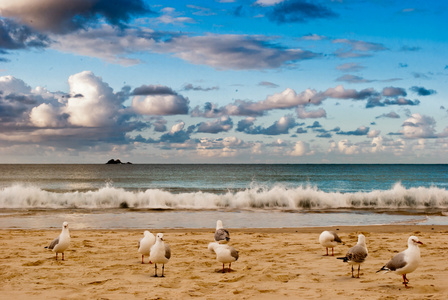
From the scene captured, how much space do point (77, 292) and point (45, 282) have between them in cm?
110

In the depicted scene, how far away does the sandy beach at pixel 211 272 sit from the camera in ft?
23.5

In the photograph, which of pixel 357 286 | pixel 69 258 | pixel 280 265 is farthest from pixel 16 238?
pixel 357 286

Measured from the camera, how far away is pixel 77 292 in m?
7.31

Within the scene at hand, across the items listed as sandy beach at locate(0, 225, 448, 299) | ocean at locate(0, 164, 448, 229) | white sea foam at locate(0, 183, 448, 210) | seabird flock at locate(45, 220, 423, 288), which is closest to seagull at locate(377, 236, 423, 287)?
seabird flock at locate(45, 220, 423, 288)

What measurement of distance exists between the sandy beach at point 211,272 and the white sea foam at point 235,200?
14.9m

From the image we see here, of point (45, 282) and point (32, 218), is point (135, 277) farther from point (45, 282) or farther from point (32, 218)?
point (32, 218)

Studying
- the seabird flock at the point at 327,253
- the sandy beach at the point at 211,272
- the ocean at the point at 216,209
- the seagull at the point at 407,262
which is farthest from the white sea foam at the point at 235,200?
the seagull at the point at 407,262

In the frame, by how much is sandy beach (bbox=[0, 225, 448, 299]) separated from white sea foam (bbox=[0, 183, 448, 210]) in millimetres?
14906

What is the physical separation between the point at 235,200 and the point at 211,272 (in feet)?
66.0

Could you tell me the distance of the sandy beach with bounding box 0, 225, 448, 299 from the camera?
7.17 metres

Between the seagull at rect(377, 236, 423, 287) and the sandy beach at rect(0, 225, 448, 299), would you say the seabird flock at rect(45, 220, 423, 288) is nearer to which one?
the seagull at rect(377, 236, 423, 287)

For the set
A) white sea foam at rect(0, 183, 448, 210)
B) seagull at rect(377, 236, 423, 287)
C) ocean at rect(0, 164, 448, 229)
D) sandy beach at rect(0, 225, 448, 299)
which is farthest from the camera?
white sea foam at rect(0, 183, 448, 210)

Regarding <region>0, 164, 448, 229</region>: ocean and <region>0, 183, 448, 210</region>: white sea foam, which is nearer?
<region>0, 164, 448, 229</region>: ocean

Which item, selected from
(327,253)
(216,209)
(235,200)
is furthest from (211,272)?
(235,200)
